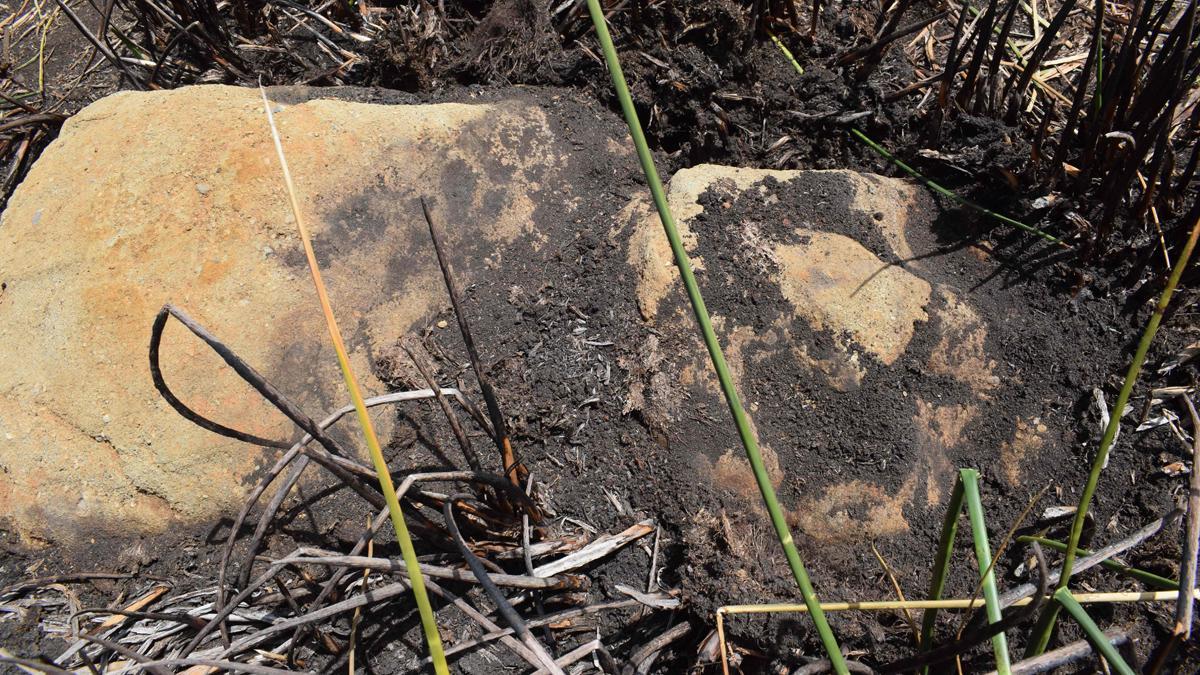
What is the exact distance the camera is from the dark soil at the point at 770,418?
1315 millimetres

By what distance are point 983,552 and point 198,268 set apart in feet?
4.72

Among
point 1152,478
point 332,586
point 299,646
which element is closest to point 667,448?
point 332,586

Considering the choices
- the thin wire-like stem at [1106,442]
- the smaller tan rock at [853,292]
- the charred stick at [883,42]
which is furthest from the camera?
the charred stick at [883,42]

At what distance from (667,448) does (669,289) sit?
0.99 feet

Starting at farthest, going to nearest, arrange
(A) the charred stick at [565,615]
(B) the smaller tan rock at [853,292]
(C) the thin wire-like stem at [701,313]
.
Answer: (B) the smaller tan rock at [853,292]
(A) the charred stick at [565,615]
(C) the thin wire-like stem at [701,313]

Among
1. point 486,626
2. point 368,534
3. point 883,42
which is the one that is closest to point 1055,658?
point 486,626

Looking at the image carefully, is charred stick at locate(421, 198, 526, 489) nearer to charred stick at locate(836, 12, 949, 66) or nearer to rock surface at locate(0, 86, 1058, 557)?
rock surface at locate(0, 86, 1058, 557)

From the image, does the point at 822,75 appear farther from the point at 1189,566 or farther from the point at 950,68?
the point at 1189,566

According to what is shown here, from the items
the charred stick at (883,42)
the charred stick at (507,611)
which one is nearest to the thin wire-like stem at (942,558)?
the charred stick at (507,611)

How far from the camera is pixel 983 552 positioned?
959 mm

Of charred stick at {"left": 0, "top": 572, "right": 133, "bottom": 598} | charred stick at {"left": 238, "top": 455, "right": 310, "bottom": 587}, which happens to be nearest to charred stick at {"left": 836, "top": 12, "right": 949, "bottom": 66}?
charred stick at {"left": 238, "top": 455, "right": 310, "bottom": 587}

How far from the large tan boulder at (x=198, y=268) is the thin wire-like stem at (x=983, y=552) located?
1.01 meters

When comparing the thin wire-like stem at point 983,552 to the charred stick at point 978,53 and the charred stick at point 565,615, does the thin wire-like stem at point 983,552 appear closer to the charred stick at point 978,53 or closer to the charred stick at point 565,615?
the charred stick at point 565,615

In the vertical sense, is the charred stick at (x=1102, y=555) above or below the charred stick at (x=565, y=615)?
above
